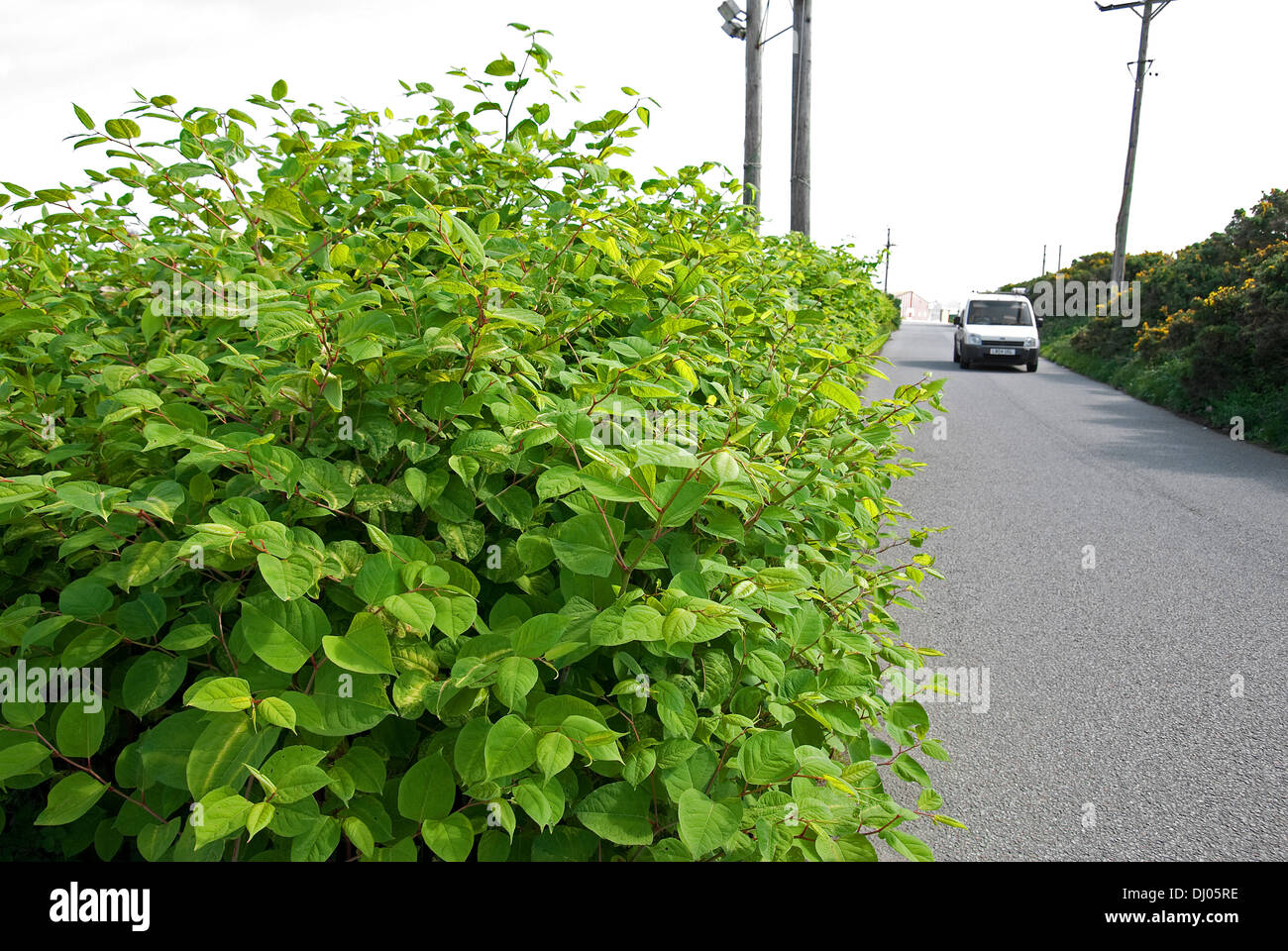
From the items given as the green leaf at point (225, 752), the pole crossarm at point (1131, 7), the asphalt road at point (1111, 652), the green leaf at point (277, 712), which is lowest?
the asphalt road at point (1111, 652)

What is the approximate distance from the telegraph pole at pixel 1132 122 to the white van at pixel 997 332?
6.89 metres

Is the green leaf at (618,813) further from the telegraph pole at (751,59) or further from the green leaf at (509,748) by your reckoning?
the telegraph pole at (751,59)

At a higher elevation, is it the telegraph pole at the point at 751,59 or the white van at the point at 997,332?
the telegraph pole at the point at 751,59

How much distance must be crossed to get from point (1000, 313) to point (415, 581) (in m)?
23.0

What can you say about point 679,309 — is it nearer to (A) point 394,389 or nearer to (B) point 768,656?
(A) point 394,389

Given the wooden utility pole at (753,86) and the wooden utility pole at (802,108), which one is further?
the wooden utility pole at (802,108)

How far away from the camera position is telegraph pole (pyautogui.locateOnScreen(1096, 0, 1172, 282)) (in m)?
23.5

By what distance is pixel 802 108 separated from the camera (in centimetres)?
1349

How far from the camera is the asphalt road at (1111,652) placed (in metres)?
3.31

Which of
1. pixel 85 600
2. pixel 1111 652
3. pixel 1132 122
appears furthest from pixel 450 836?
pixel 1132 122

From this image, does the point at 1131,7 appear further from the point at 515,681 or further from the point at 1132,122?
the point at 515,681

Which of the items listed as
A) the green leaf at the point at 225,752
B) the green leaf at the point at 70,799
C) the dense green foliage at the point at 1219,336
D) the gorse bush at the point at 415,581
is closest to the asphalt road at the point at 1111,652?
the gorse bush at the point at 415,581
